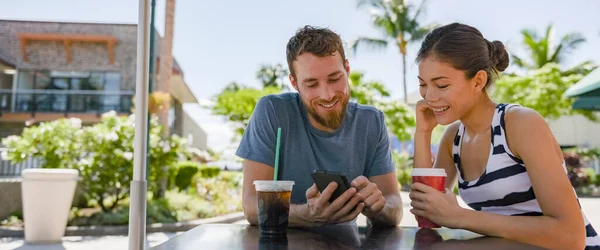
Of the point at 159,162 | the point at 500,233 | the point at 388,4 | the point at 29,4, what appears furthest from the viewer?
the point at 388,4

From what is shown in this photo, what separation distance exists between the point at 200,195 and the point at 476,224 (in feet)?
28.1

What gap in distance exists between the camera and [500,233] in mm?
1403

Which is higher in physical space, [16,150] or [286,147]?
[286,147]

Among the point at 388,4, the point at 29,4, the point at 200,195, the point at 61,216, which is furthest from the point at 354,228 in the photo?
the point at 388,4

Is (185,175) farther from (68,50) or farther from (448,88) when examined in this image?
(448,88)

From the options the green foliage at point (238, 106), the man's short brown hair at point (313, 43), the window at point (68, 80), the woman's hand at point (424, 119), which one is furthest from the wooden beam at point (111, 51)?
the woman's hand at point (424, 119)

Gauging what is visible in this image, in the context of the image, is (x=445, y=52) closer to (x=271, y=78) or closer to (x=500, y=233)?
(x=500, y=233)

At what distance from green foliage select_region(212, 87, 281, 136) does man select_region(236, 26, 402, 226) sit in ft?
39.3

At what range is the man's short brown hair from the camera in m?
1.96

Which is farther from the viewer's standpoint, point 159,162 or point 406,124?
point 406,124

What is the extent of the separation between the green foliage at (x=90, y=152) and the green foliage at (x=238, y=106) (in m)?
6.29

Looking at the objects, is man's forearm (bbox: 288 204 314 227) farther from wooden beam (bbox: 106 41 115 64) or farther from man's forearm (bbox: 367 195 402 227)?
wooden beam (bbox: 106 41 115 64)

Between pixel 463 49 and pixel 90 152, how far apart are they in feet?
23.9

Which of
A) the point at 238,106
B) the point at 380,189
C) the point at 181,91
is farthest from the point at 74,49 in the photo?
the point at 380,189
